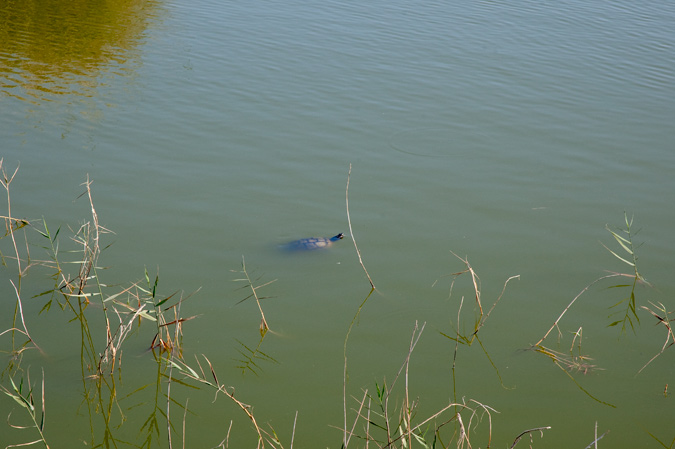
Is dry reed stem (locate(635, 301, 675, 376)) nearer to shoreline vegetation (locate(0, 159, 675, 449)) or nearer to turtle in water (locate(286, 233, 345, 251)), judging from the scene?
shoreline vegetation (locate(0, 159, 675, 449))

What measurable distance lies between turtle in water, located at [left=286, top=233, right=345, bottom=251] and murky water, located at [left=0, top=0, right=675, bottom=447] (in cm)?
11

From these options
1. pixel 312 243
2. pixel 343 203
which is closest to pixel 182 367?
pixel 312 243

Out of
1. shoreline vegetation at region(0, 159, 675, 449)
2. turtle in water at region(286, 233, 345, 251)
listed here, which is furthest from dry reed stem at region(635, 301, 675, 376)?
turtle in water at region(286, 233, 345, 251)

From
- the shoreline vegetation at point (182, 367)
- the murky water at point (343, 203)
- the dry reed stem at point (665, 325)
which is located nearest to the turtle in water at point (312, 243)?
the murky water at point (343, 203)

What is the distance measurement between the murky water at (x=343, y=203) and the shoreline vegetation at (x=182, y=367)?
0.02 m

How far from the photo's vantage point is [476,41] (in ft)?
30.3

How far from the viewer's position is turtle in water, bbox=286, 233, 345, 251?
4.32 metres

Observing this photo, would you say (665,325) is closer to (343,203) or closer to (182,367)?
(343,203)

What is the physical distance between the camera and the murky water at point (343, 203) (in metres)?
3.27

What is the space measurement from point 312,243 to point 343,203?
766 millimetres

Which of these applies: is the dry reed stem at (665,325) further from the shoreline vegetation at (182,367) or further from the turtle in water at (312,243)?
the turtle in water at (312,243)

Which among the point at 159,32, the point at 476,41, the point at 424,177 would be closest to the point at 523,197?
the point at 424,177

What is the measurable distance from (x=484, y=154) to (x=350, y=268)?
2273mm

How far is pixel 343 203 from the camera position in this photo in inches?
197
